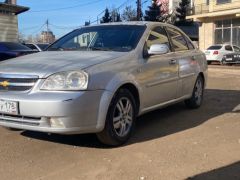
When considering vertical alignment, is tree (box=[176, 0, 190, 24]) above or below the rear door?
above

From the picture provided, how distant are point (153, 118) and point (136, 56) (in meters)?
1.70

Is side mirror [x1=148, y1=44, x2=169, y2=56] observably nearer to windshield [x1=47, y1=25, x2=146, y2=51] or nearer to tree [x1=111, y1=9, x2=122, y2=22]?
windshield [x1=47, y1=25, x2=146, y2=51]

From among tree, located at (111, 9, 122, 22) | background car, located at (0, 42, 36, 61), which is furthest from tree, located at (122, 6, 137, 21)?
background car, located at (0, 42, 36, 61)

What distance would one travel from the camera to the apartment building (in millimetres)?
35844

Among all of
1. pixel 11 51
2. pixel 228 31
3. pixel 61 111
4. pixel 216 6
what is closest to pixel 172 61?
pixel 61 111

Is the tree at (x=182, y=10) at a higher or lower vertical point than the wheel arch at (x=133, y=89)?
higher

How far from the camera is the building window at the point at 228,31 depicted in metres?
35.9

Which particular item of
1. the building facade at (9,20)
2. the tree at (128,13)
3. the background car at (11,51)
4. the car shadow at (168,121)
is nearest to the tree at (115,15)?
the tree at (128,13)

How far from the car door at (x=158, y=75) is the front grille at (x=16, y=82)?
5.05ft

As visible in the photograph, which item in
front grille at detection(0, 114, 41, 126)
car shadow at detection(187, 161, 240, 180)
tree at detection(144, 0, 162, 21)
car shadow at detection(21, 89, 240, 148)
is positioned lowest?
car shadow at detection(187, 161, 240, 180)

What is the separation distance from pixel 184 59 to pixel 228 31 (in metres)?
30.8

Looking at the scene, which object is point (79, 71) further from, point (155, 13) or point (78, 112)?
point (155, 13)

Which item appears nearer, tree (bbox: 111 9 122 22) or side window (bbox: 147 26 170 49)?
side window (bbox: 147 26 170 49)

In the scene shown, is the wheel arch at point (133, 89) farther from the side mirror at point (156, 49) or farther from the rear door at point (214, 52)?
the rear door at point (214, 52)
